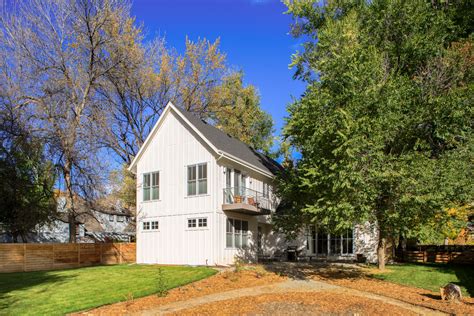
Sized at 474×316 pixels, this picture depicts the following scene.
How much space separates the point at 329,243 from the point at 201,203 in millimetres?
9822

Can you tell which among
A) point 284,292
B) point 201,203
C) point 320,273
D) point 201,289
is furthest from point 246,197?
point 284,292

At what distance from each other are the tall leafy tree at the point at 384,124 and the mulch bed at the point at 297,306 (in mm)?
3823

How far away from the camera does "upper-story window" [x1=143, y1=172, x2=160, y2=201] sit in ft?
80.1

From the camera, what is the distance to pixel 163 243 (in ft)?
76.6

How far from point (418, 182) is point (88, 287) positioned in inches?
483

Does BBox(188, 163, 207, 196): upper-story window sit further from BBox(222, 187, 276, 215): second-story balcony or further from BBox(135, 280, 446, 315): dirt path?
BBox(135, 280, 446, 315): dirt path

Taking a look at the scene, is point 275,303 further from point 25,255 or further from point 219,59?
point 219,59

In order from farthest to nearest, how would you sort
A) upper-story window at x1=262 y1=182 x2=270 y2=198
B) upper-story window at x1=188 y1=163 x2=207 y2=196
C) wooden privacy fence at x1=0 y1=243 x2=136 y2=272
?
1. upper-story window at x1=262 y1=182 x2=270 y2=198
2. upper-story window at x1=188 y1=163 x2=207 y2=196
3. wooden privacy fence at x1=0 y1=243 x2=136 y2=272

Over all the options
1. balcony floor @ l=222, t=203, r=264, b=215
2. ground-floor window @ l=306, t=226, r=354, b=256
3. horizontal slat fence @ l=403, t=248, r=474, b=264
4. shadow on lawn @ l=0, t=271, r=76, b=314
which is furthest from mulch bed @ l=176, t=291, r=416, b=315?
horizontal slat fence @ l=403, t=248, r=474, b=264

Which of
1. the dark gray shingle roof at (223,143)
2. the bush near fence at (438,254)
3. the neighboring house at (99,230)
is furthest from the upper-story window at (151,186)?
the bush near fence at (438,254)

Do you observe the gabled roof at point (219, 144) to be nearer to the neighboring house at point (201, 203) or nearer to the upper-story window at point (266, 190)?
the neighboring house at point (201, 203)

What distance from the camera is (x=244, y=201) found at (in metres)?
22.9

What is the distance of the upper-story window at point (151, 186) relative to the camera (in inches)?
961

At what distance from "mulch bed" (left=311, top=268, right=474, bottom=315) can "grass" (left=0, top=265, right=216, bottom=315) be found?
533cm
